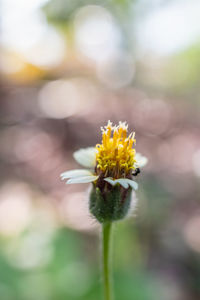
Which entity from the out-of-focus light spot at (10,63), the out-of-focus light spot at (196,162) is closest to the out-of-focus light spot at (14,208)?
the out-of-focus light spot at (196,162)

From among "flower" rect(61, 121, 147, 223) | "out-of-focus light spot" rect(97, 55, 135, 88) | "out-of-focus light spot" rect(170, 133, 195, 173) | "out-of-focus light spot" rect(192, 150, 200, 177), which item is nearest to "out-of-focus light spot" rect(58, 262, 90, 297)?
"flower" rect(61, 121, 147, 223)

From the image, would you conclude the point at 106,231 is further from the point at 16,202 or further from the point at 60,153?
the point at 60,153

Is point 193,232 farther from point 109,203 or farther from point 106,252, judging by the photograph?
point 109,203

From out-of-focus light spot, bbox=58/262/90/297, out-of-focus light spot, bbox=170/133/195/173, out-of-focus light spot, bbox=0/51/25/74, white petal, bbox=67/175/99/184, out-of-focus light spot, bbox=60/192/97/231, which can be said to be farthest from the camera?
out-of-focus light spot, bbox=0/51/25/74

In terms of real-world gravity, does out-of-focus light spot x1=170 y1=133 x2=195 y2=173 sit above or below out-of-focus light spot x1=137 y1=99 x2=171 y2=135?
below

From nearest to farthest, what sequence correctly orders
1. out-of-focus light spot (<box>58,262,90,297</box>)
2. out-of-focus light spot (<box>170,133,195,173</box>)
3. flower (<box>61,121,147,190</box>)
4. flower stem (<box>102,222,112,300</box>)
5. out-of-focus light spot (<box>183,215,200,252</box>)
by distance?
1. flower (<box>61,121,147,190</box>)
2. flower stem (<box>102,222,112,300</box>)
3. out-of-focus light spot (<box>58,262,90,297</box>)
4. out-of-focus light spot (<box>183,215,200,252</box>)
5. out-of-focus light spot (<box>170,133,195,173</box>)

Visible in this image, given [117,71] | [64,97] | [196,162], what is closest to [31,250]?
[196,162]

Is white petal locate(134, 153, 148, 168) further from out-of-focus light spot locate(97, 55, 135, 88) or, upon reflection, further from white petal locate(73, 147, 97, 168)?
out-of-focus light spot locate(97, 55, 135, 88)

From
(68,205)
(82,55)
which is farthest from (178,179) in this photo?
(82,55)
